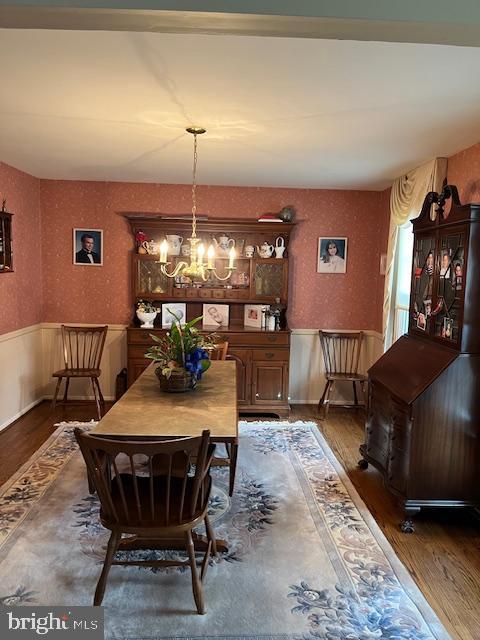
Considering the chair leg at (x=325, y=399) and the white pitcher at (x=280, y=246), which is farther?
the white pitcher at (x=280, y=246)

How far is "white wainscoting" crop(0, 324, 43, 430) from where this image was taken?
14.3 feet

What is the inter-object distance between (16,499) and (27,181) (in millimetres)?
3187

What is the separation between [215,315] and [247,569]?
317 centimetres

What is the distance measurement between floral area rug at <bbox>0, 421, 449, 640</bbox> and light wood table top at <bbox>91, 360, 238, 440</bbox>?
0.73 meters

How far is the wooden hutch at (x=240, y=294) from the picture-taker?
4.90m

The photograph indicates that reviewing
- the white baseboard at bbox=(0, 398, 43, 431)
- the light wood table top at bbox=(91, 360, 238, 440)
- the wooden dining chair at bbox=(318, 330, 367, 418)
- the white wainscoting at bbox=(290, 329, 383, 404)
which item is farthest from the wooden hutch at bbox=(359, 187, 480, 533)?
the white baseboard at bbox=(0, 398, 43, 431)

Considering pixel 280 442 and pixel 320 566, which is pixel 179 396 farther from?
pixel 280 442

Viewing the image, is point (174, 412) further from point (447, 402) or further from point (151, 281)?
point (151, 281)

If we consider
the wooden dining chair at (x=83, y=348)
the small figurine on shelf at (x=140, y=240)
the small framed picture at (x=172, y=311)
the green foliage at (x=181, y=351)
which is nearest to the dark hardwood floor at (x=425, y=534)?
the wooden dining chair at (x=83, y=348)

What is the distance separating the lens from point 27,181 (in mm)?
4766

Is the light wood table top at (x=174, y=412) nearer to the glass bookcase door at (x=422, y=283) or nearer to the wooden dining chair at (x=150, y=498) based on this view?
the wooden dining chair at (x=150, y=498)

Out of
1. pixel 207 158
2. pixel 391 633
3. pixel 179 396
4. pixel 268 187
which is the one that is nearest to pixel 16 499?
pixel 179 396

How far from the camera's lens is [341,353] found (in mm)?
5367

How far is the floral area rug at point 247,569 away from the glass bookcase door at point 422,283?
1.29 m
